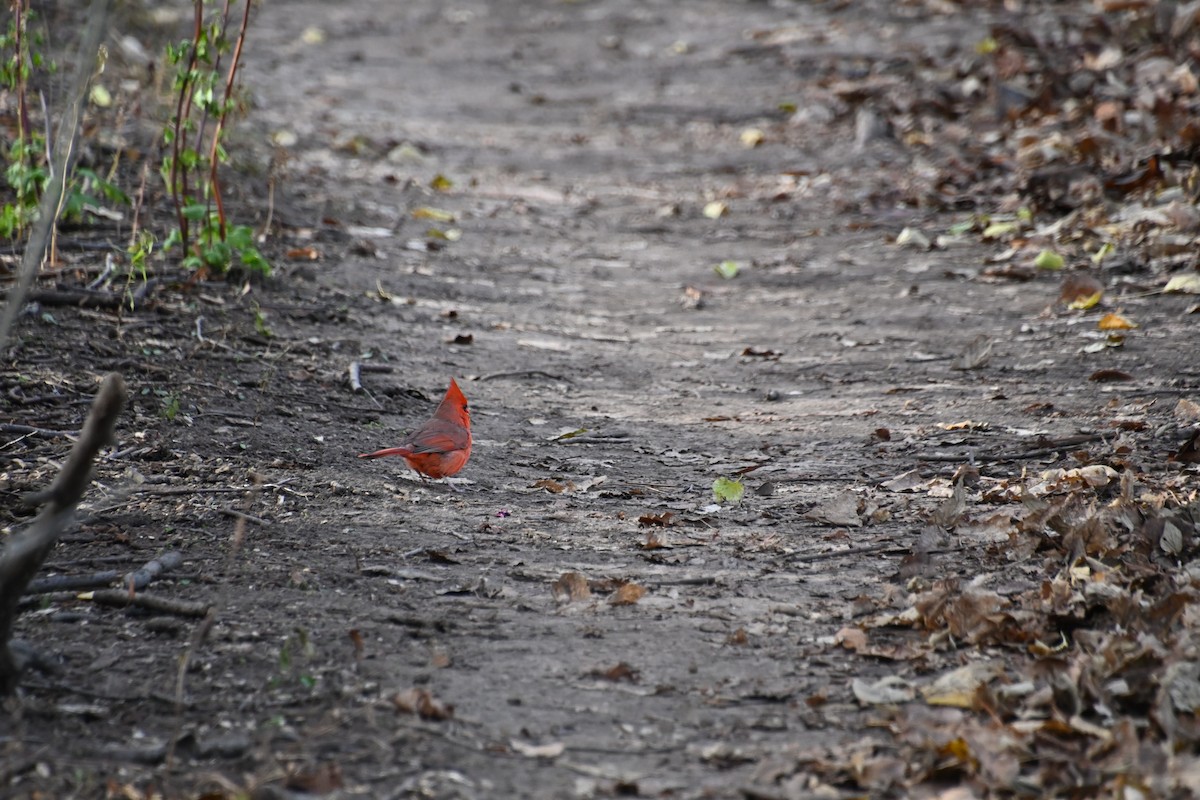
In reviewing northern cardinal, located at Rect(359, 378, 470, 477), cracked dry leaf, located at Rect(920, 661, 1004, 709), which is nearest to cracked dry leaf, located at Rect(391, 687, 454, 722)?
cracked dry leaf, located at Rect(920, 661, 1004, 709)

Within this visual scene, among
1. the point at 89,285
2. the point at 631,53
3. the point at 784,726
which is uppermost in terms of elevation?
the point at 631,53

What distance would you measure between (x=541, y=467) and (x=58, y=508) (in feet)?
6.59

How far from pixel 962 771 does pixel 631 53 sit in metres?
10.9

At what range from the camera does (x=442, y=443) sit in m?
3.61

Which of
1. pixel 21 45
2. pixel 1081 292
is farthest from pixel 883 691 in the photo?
pixel 21 45

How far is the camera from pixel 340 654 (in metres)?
2.60

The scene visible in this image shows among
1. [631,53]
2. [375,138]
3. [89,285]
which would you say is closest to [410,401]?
[89,285]

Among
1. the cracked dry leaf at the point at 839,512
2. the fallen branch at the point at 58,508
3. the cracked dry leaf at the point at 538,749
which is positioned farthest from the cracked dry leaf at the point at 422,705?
the cracked dry leaf at the point at 839,512

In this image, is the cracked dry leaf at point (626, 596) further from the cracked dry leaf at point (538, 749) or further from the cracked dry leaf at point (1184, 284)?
the cracked dry leaf at point (1184, 284)

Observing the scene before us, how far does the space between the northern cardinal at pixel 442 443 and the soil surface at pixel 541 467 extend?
12 cm

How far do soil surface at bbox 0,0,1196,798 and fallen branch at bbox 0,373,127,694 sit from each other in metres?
0.26

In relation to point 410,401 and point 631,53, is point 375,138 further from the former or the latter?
point 410,401

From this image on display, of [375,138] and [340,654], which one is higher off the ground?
[375,138]

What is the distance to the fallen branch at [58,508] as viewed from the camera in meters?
2.19
